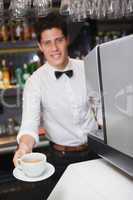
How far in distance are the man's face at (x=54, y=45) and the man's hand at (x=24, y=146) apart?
516 millimetres

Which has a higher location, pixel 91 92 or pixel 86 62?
pixel 86 62

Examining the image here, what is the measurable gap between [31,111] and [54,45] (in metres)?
0.38

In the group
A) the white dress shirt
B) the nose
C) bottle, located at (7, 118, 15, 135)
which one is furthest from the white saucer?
bottle, located at (7, 118, 15, 135)

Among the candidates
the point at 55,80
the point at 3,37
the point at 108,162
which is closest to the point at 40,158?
the point at 108,162

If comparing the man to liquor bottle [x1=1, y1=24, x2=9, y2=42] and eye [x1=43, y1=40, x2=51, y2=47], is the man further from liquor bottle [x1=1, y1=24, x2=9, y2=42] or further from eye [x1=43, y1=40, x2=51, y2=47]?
liquor bottle [x1=1, y1=24, x2=9, y2=42]

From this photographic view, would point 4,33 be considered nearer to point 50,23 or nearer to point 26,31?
point 26,31

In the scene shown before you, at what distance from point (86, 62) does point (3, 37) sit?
2069 millimetres

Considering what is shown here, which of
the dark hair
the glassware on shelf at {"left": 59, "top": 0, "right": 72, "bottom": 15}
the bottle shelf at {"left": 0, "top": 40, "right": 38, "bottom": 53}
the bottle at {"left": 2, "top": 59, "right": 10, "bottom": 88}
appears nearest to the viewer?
the dark hair

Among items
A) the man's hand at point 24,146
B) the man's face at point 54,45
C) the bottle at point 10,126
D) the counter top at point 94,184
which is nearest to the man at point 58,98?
the man's face at point 54,45

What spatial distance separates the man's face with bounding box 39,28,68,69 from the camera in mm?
1730

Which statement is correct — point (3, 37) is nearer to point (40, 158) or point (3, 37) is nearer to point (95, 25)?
point (95, 25)

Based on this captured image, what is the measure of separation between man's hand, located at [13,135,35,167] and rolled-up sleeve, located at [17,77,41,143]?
0.16ft

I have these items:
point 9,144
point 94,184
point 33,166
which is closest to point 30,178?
point 33,166

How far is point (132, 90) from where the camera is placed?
837mm
